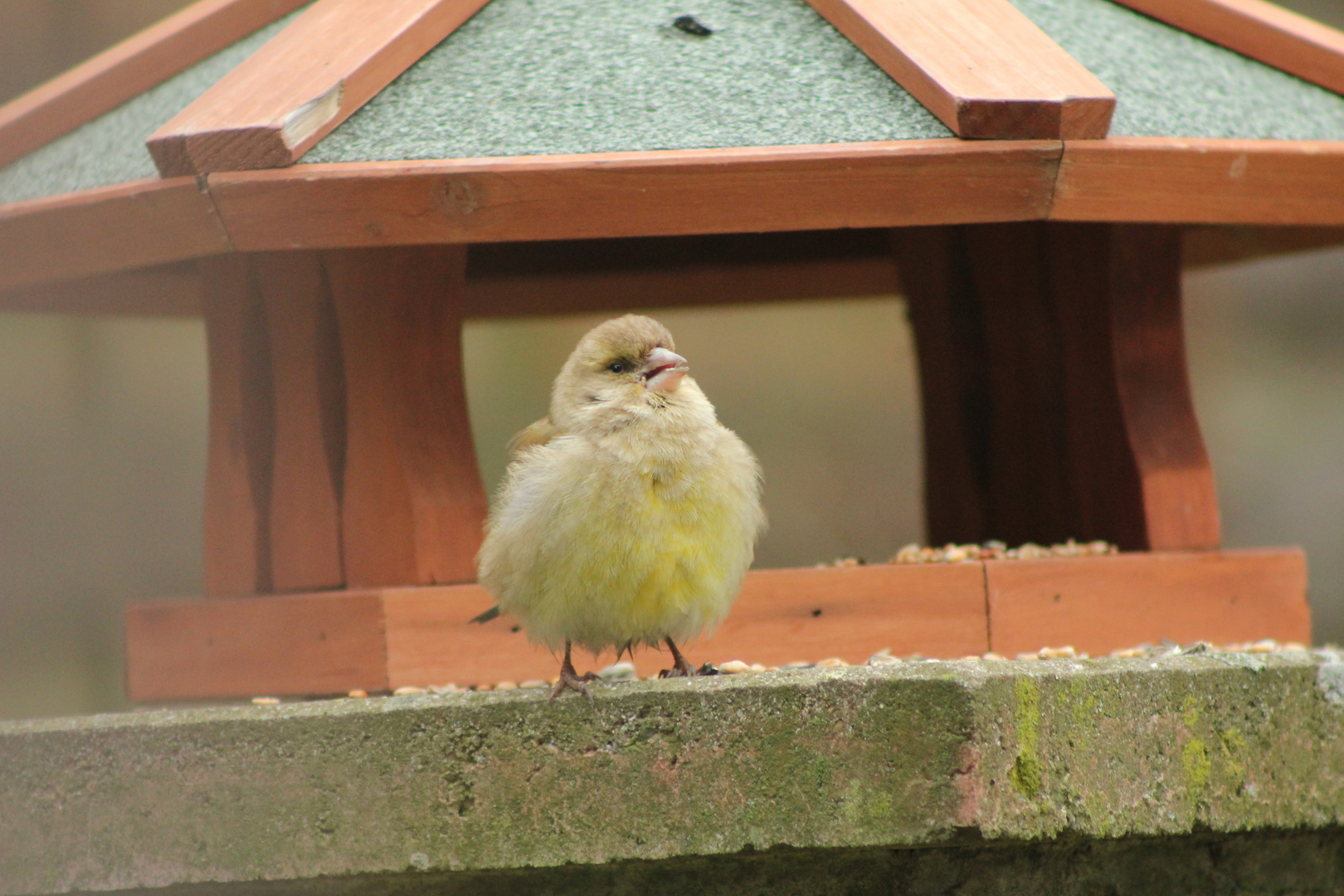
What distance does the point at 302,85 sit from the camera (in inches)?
145

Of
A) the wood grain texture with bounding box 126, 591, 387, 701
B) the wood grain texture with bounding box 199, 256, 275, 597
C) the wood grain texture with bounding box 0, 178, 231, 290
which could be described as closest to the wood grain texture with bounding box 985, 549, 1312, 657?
the wood grain texture with bounding box 126, 591, 387, 701

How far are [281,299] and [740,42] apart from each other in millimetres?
1332

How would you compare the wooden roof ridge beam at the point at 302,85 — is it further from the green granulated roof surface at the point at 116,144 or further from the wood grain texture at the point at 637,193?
the green granulated roof surface at the point at 116,144

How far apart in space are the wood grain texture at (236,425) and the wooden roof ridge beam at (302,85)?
0.68 m

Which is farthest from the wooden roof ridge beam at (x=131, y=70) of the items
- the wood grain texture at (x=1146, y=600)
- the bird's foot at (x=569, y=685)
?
the wood grain texture at (x=1146, y=600)

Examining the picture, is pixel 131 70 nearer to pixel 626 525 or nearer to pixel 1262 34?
pixel 626 525

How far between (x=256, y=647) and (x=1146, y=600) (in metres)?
2.26

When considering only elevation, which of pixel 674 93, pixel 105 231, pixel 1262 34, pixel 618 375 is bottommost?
pixel 618 375

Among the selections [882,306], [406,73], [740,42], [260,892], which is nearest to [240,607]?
[260,892]

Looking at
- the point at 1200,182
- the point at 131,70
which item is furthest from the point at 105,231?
the point at 1200,182

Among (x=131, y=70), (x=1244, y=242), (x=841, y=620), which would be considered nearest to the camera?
(x=841, y=620)

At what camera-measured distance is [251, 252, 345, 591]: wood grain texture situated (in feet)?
13.9

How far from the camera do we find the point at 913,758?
2953mm

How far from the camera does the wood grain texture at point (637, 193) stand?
353cm
